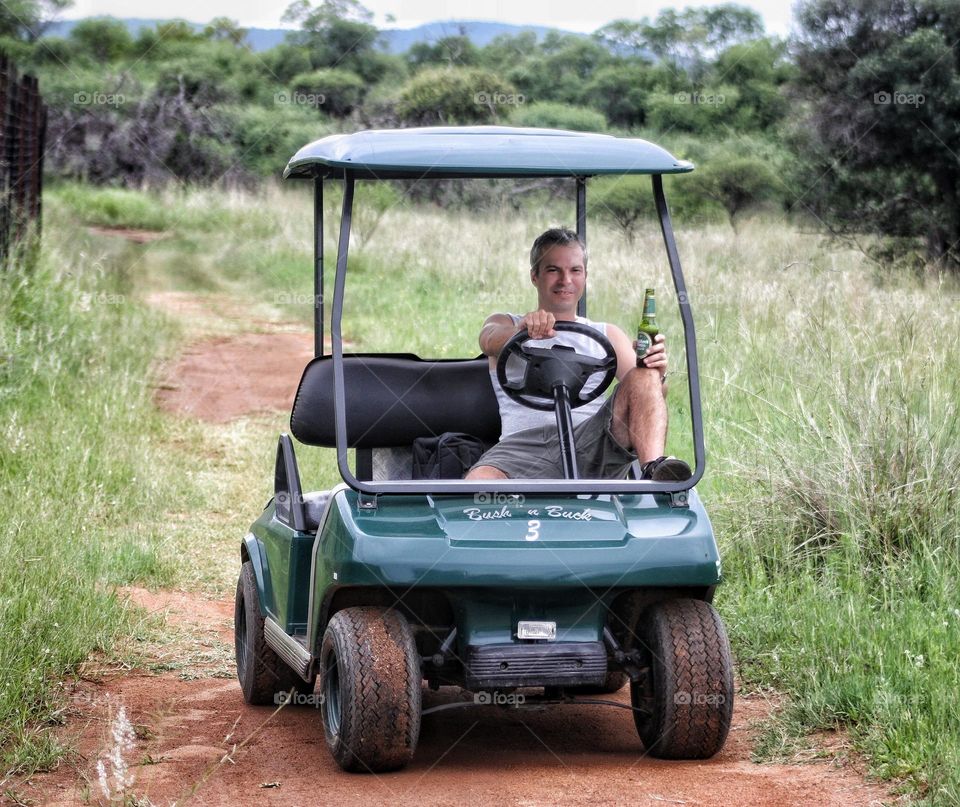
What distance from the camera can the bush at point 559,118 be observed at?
25.8 meters

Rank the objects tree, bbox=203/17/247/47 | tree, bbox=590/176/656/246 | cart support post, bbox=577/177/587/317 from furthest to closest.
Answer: tree, bbox=203/17/247/47 < tree, bbox=590/176/656/246 < cart support post, bbox=577/177/587/317

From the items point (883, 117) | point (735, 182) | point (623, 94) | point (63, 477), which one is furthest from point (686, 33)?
point (63, 477)

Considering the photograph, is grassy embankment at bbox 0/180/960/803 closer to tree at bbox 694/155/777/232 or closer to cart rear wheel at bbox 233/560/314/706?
cart rear wheel at bbox 233/560/314/706

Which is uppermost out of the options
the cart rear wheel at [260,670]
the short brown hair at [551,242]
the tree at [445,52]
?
the tree at [445,52]

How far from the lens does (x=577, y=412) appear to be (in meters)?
5.11

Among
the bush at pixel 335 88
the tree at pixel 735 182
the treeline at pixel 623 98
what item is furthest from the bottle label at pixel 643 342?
the bush at pixel 335 88

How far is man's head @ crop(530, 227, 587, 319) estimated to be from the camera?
205 inches

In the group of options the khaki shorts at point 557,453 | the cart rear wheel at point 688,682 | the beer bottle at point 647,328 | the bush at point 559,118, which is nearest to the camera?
the cart rear wheel at point 688,682

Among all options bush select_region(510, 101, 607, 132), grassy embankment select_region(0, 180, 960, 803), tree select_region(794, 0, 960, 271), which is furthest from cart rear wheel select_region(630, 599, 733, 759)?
bush select_region(510, 101, 607, 132)

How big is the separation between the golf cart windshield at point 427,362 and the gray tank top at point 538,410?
0.14 meters

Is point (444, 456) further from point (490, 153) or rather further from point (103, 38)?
point (103, 38)

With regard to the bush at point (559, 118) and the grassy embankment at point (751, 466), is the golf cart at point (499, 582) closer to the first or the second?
the grassy embankment at point (751, 466)

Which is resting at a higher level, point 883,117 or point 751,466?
point 883,117

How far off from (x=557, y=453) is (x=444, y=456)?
42 cm
